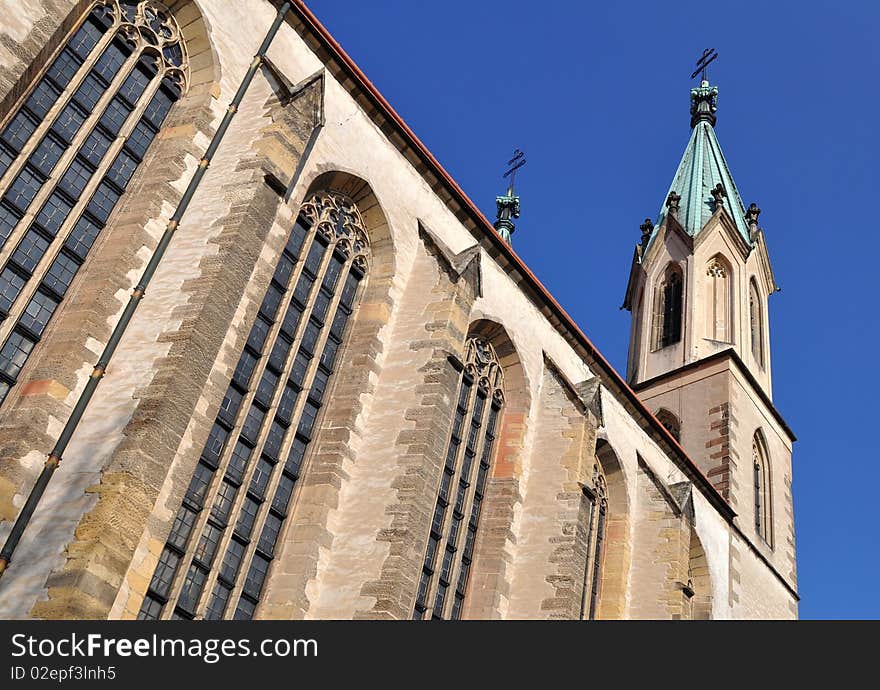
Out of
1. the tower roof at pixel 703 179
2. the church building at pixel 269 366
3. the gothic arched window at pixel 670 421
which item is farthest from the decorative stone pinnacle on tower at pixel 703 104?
the church building at pixel 269 366

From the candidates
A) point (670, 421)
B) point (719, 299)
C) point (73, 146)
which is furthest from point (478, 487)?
point (719, 299)

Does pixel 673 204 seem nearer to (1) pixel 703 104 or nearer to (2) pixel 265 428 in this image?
(1) pixel 703 104

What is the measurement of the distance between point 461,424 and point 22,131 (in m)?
7.23

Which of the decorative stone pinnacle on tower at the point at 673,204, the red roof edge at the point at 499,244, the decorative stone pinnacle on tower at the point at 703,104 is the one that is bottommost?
the red roof edge at the point at 499,244

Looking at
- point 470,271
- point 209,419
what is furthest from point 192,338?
point 470,271

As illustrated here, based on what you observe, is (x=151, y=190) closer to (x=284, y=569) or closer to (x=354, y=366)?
(x=354, y=366)

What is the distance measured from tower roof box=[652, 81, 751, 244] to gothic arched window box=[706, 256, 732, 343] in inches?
45.0

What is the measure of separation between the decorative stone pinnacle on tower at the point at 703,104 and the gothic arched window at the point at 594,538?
62.5ft

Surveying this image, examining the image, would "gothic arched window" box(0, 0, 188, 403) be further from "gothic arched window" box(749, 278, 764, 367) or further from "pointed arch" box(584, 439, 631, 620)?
"gothic arched window" box(749, 278, 764, 367)

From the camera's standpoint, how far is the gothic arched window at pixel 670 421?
80.6ft

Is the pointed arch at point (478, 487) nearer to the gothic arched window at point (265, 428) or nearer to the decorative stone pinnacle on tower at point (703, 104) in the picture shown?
the gothic arched window at point (265, 428)

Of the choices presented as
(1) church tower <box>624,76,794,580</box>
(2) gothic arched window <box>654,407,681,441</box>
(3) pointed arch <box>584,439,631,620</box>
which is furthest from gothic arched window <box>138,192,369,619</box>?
(2) gothic arched window <box>654,407,681,441</box>

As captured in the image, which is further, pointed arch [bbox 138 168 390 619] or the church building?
pointed arch [bbox 138 168 390 619]

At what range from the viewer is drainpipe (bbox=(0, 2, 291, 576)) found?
819 centimetres
